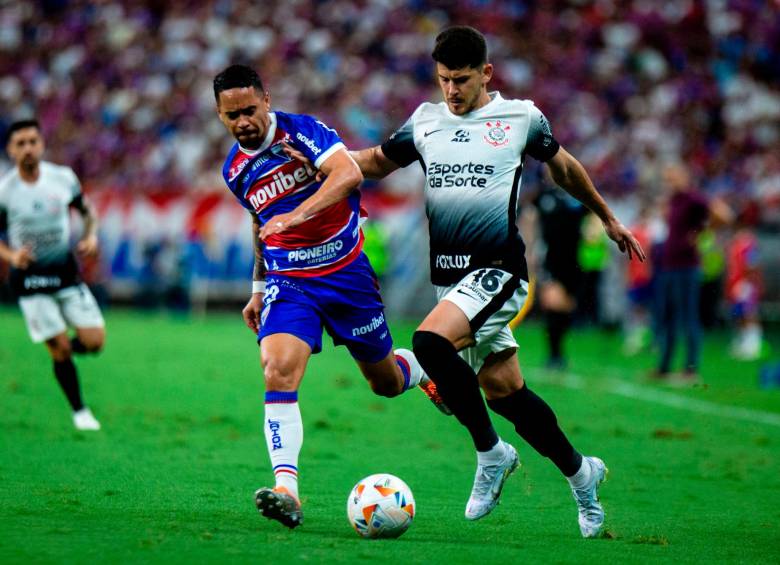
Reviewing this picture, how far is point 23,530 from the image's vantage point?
228 inches

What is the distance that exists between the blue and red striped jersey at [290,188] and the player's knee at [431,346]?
0.99m

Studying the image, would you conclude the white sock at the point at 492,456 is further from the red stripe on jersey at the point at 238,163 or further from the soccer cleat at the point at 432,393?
the red stripe on jersey at the point at 238,163

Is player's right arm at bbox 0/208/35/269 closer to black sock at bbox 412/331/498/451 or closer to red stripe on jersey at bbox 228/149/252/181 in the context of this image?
red stripe on jersey at bbox 228/149/252/181

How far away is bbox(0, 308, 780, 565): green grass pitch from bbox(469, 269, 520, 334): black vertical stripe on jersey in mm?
1038

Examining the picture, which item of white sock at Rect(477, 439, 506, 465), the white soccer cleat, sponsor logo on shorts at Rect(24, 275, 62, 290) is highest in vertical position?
sponsor logo on shorts at Rect(24, 275, 62, 290)

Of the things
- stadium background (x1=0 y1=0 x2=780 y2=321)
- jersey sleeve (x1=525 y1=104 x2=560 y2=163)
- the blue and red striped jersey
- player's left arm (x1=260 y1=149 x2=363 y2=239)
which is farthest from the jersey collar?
stadium background (x1=0 y1=0 x2=780 y2=321)

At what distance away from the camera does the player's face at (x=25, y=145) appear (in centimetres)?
1041

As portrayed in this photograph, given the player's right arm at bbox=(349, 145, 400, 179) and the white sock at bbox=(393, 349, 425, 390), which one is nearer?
the player's right arm at bbox=(349, 145, 400, 179)

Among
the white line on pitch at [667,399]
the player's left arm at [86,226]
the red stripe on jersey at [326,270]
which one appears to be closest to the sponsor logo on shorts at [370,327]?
the red stripe on jersey at [326,270]

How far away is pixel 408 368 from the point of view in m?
7.59

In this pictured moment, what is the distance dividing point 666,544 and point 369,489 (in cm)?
146

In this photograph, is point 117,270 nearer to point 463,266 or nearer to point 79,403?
point 79,403

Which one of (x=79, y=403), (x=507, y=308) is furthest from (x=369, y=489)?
(x=79, y=403)

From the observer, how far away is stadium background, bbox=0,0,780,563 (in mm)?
6375
